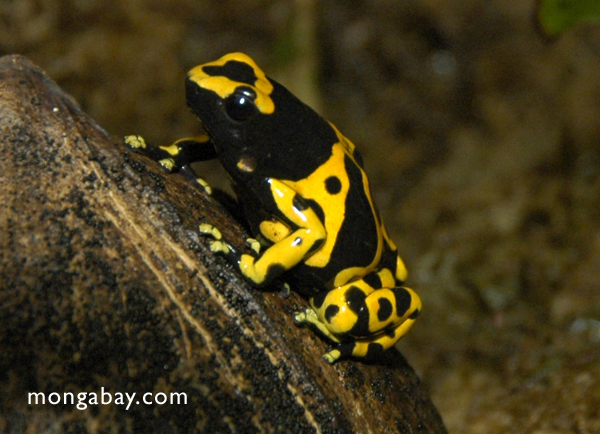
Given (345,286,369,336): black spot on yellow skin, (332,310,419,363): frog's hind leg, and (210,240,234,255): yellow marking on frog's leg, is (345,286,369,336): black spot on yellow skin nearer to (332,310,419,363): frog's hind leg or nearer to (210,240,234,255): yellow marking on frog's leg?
(332,310,419,363): frog's hind leg

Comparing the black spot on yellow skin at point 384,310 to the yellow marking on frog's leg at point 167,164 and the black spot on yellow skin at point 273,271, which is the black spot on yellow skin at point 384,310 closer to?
the black spot on yellow skin at point 273,271

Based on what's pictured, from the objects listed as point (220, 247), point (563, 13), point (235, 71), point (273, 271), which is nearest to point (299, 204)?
point (273, 271)

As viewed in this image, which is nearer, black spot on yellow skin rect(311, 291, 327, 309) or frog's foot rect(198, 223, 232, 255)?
frog's foot rect(198, 223, 232, 255)

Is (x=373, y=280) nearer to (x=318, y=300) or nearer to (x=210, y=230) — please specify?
(x=318, y=300)

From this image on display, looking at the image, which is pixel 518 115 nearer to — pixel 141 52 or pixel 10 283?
pixel 141 52

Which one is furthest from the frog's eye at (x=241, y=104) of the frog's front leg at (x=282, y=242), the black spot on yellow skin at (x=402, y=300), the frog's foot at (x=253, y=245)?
the black spot on yellow skin at (x=402, y=300)

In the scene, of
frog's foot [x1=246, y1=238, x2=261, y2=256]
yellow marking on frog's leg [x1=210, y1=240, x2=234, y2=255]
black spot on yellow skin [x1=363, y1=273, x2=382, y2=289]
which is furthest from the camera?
black spot on yellow skin [x1=363, y1=273, x2=382, y2=289]

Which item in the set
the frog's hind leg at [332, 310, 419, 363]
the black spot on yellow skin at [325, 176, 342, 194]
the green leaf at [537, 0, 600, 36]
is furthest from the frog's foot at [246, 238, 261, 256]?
the green leaf at [537, 0, 600, 36]
